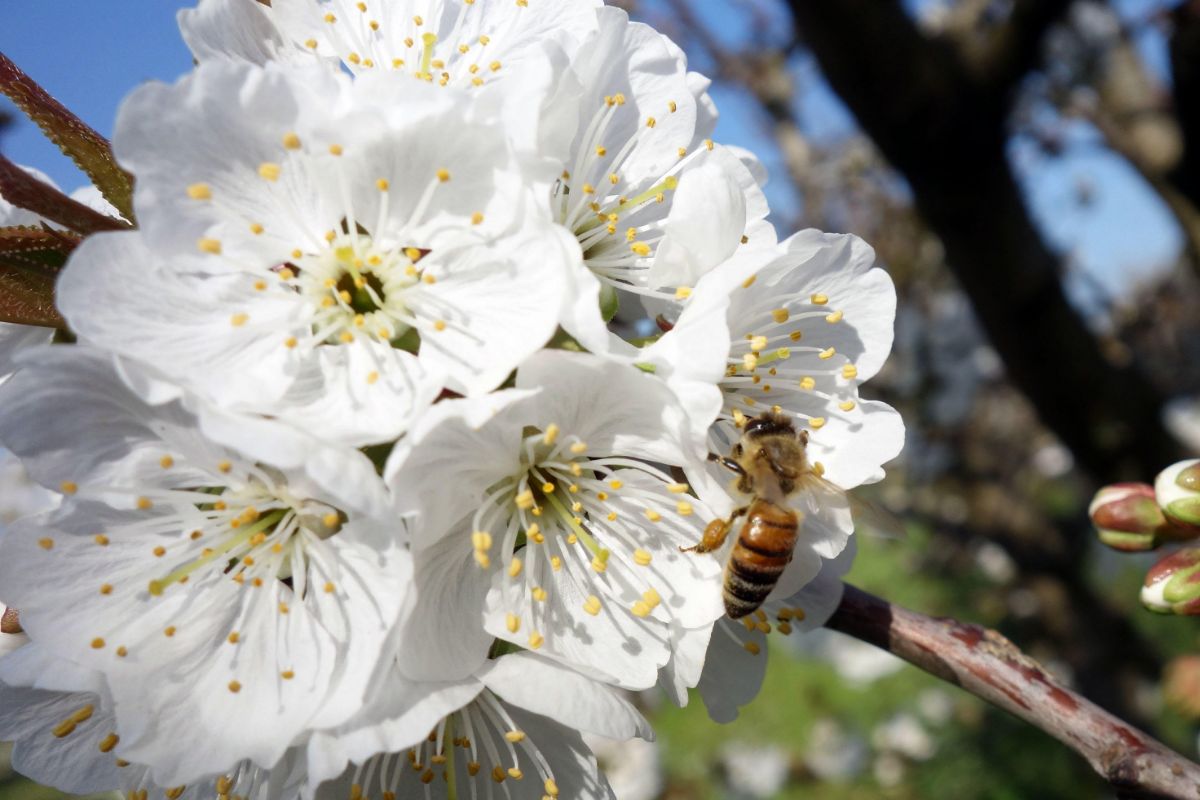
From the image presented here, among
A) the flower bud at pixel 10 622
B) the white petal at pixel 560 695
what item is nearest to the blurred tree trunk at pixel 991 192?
the white petal at pixel 560 695

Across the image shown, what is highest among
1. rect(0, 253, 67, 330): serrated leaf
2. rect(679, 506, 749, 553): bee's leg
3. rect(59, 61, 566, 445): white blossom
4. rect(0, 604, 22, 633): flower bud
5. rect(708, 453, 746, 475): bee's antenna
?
rect(0, 253, 67, 330): serrated leaf

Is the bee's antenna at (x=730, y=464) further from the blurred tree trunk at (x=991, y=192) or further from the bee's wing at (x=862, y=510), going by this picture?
the blurred tree trunk at (x=991, y=192)

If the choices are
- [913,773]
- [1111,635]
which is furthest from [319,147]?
[913,773]

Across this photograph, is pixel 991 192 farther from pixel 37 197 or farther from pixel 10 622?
pixel 10 622

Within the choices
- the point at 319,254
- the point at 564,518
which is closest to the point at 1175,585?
the point at 564,518

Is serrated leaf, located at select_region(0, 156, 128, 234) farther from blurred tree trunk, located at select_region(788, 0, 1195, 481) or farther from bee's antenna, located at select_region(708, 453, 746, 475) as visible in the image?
blurred tree trunk, located at select_region(788, 0, 1195, 481)

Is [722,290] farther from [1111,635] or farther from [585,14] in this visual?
[1111,635]

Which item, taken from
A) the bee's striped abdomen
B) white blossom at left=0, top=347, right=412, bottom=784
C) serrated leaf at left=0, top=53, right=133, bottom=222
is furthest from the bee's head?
serrated leaf at left=0, top=53, right=133, bottom=222
